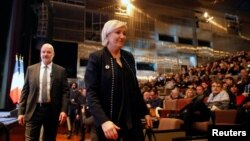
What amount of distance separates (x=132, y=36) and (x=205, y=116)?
1113cm

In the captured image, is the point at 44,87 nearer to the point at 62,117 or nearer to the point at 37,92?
the point at 37,92

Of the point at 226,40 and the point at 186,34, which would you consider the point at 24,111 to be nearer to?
the point at 186,34

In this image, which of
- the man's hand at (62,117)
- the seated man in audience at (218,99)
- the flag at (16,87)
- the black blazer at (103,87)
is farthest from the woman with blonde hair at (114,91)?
the flag at (16,87)

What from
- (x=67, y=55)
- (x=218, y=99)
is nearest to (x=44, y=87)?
(x=218, y=99)

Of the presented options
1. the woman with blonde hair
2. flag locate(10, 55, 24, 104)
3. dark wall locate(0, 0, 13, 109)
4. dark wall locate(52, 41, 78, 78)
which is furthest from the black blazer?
dark wall locate(52, 41, 78, 78)

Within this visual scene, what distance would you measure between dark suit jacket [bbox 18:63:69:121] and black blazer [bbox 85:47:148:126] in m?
1.12

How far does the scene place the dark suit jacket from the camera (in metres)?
2.74

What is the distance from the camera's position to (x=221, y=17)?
18.6 meters

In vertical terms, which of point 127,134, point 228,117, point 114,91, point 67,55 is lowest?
point 228,117

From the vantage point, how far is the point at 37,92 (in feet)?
9.11

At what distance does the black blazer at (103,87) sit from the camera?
168 centimetres

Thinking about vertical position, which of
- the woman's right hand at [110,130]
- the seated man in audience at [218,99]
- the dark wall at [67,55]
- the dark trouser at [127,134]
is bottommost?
the seated man in audience at [218,99]

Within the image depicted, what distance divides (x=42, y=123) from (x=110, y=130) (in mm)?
1322

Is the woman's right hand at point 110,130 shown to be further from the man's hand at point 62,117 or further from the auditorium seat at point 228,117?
the auditorium seat at point 228,117
